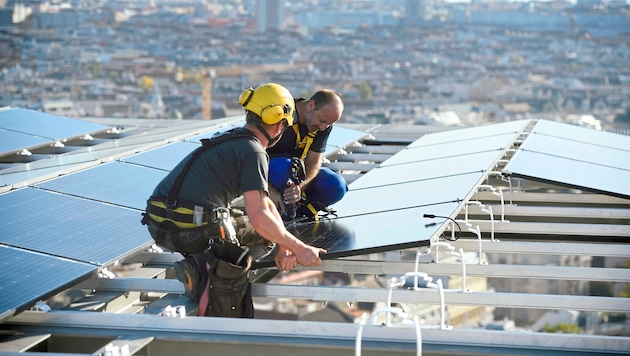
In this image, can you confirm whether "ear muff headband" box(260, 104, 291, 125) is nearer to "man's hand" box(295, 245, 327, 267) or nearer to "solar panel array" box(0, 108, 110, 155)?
"man's hand" box(295, 245, 327, 267)

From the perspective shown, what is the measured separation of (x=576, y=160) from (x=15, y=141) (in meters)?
6.30

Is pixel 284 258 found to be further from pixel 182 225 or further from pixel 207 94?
pixel 207 94

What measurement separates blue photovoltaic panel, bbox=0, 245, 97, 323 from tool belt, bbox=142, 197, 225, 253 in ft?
1.42

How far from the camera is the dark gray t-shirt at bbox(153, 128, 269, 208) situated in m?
6.44

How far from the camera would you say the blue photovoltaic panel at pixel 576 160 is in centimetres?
950

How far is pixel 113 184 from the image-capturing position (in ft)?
29.9

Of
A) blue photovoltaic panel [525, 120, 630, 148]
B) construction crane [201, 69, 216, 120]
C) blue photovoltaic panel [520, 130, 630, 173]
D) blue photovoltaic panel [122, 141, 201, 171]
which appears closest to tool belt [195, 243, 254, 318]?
blue photovoltaic panel [122, 141, 201, 171]

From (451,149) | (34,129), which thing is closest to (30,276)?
(451,149)

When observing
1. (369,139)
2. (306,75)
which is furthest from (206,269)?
(306,75)

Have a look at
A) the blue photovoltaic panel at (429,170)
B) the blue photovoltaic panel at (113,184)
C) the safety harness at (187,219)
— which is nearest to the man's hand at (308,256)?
the safety harness at (187,219)

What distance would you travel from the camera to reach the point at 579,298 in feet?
20.9

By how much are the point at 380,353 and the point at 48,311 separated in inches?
68.8

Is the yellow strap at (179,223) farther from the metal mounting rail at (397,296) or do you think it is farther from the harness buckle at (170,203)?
the metal mounting rail at (397,296)

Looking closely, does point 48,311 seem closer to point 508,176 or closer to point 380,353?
point 380,353
